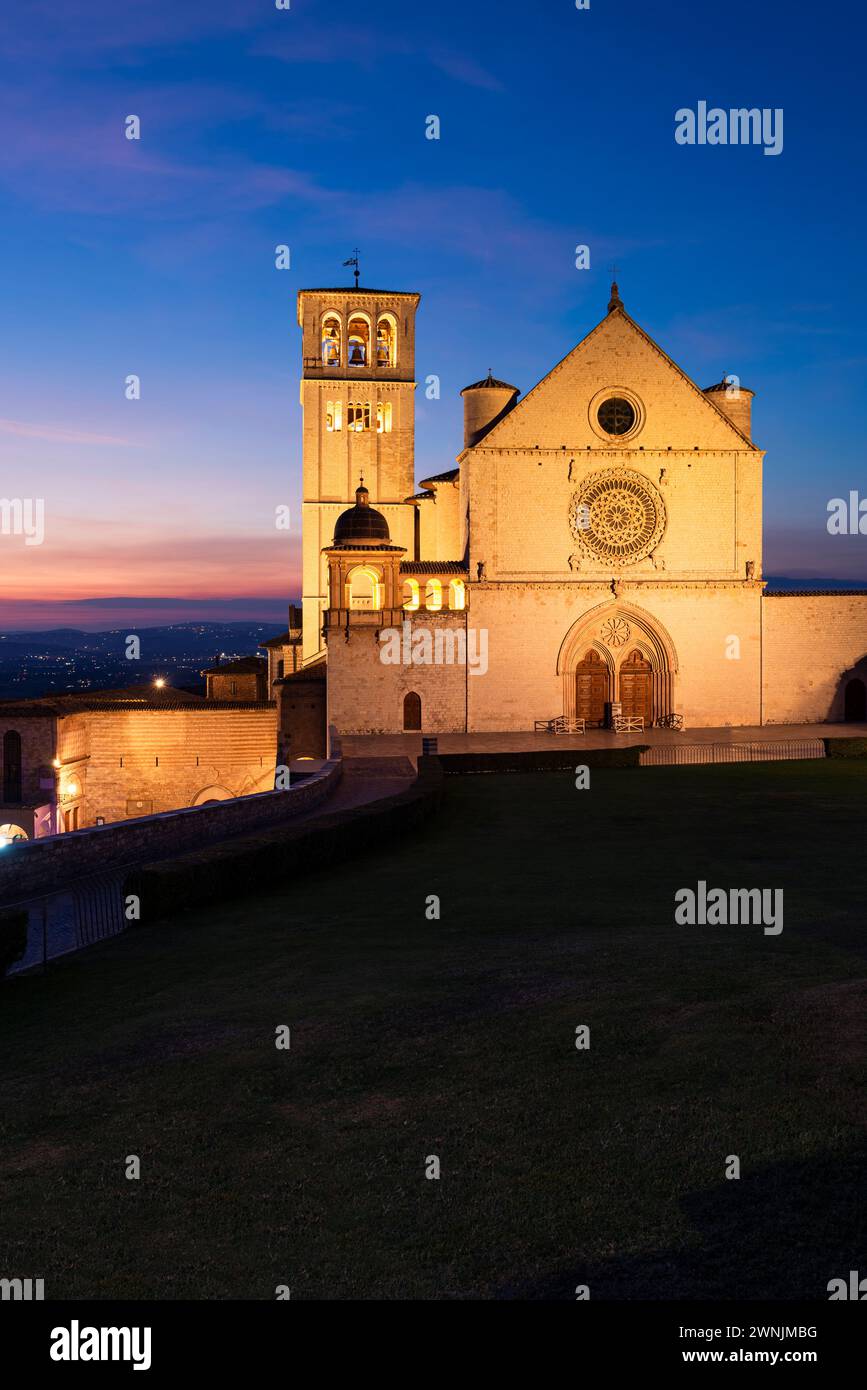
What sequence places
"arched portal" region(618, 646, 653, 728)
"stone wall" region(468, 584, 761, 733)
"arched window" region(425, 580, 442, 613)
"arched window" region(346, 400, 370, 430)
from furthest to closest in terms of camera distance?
"arched window" region(346, 400, 370, 430)
"arched window" region(425, 580, 442, 613)
"arched portal" region(618, 646, 653, 728)
"stone wall" region(468, 584, 761, 733)

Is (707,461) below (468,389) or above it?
below

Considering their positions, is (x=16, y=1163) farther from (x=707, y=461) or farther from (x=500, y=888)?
(x=707, y=461)

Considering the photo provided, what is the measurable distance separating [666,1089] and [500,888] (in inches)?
315

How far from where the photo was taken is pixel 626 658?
41.1 metres

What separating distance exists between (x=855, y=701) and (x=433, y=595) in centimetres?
1859

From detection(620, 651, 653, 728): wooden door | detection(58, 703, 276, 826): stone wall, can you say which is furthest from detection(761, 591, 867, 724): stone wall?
detection(58, 703, 276, 826): stone wall

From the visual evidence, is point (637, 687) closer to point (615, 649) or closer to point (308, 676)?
point (615, 649)

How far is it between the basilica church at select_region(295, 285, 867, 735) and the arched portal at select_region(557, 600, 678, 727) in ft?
0.21

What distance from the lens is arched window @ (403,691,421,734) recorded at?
130 ft

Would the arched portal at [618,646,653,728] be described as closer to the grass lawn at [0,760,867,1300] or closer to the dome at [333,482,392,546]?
the dome at [333,482,392,546]

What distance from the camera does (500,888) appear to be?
564 inches

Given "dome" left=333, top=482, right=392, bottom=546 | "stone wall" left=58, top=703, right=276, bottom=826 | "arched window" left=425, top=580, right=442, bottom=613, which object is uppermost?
"dome" left=333, top=482, right=392, bottom=546

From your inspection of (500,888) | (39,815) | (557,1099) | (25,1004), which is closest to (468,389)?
(39,815)

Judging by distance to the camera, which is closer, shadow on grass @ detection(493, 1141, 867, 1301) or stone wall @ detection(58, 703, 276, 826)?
shadow on grass @ detection(493, 1141, 867, 1301)
